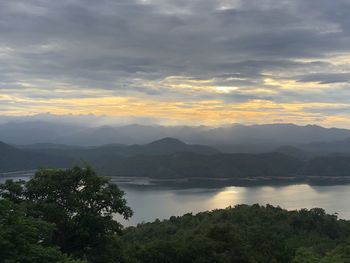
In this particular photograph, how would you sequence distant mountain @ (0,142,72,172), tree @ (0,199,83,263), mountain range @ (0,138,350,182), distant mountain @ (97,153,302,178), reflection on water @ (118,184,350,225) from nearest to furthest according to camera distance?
tree @ (0,199,83,263)
reflection on water @ (118,184,350,225)
distant mountain @ (97,153,302,178)
mountain range @ (0,138,350,182)
distant mountain @ (0,142,72,172)

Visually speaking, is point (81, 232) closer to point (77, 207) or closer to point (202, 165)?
point (77, 207)

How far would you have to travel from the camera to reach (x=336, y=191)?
107 m

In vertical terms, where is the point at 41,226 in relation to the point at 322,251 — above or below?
above

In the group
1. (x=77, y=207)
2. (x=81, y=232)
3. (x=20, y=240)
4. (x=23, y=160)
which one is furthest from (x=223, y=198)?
(x=23, y=160)

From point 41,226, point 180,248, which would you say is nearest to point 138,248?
point 180,248

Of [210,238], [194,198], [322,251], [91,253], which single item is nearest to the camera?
[91,253]

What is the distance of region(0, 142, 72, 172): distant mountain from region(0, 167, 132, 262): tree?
129526mm

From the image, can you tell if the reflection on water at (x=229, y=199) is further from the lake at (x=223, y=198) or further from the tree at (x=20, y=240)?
the tree at (x=20, y=240)

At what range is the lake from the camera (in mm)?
77688

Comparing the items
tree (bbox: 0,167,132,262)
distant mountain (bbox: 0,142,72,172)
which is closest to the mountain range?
distant mountain (bbox: 0,142,72,172)

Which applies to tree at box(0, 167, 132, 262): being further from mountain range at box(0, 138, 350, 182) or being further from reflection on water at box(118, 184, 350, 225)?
mountain range at box(0, 138, 350, 182)

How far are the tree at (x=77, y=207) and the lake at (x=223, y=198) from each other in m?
52.2

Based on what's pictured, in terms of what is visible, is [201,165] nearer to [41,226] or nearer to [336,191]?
[336,191]

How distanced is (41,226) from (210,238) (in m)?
9.95
